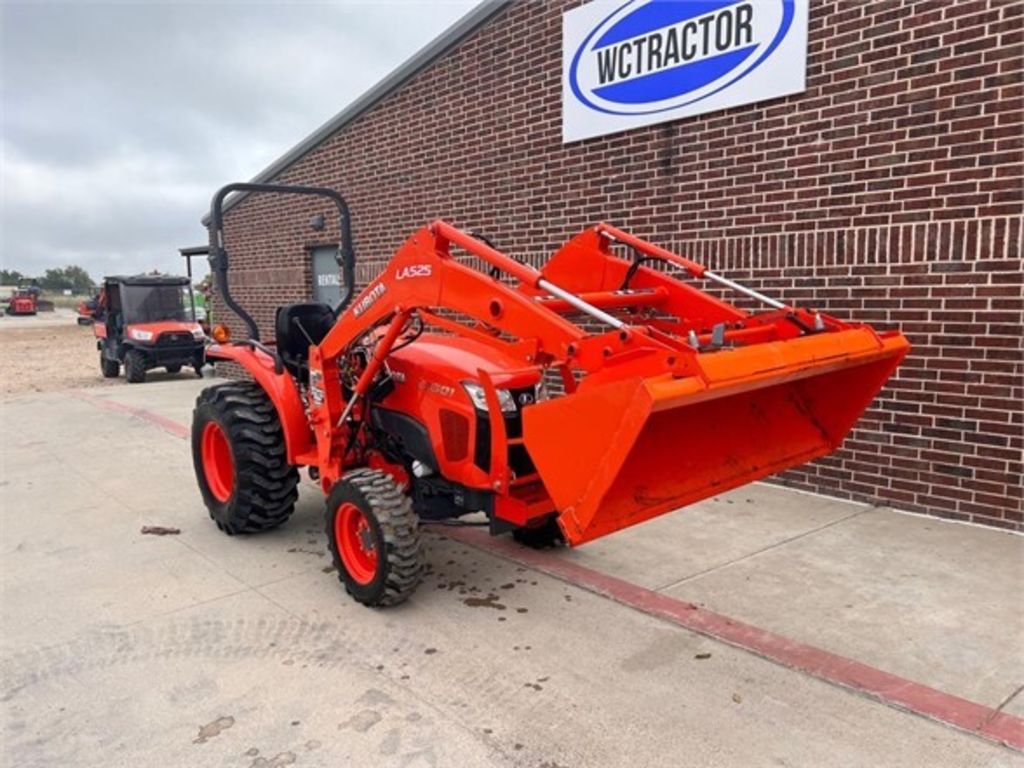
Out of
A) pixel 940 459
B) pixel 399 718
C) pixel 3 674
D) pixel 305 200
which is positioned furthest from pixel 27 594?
pixel 305 200

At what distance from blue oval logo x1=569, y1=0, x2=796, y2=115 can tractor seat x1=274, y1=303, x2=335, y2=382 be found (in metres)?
3.28

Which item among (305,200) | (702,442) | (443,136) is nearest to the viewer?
(702,442)

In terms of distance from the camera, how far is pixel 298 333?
489 cm

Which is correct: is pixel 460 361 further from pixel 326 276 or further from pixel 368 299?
pixel 326 276

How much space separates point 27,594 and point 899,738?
4.20m

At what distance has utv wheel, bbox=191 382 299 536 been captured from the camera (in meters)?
4.63

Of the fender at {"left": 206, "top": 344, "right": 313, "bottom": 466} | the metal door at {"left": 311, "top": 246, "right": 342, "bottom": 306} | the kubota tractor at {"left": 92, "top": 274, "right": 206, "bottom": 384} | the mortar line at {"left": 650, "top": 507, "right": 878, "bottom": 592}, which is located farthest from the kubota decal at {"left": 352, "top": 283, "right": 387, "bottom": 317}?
the kubota tractor at {"left": 92, "top": 274, "right": 206, "bottom": 384}

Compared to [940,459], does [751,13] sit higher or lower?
higher

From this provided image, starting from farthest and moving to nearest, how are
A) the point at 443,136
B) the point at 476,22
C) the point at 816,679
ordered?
the point at 443,136
the point at 476,22
the point at 816,679

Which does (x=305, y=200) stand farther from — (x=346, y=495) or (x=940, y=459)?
(x=940, y=459)

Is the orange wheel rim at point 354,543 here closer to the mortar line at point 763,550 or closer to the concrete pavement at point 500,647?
the concrete pavement at point 500,647

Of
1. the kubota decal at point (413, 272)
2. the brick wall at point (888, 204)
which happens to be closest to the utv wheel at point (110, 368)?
the brick wall at point (888, 204)

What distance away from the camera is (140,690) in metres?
3.08

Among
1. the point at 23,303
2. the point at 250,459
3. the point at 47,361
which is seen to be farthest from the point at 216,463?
the point at 23,303
